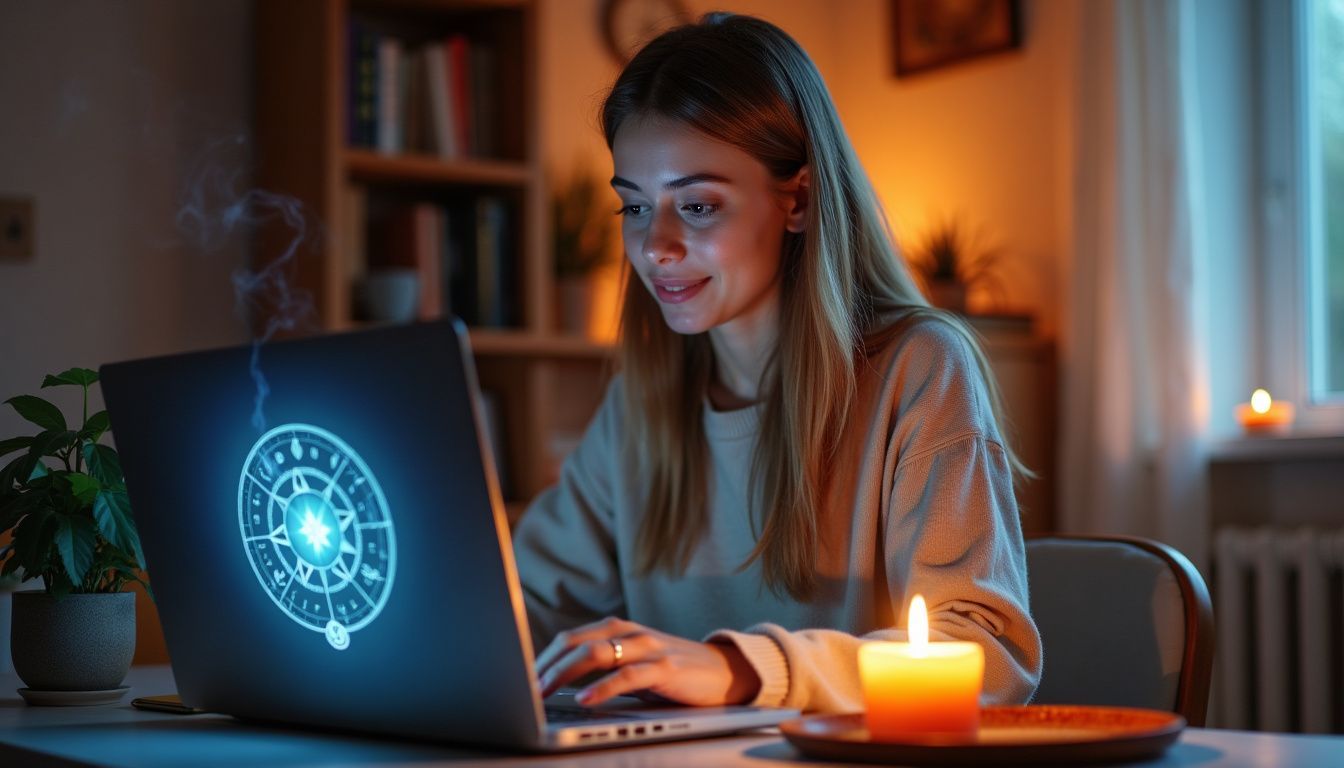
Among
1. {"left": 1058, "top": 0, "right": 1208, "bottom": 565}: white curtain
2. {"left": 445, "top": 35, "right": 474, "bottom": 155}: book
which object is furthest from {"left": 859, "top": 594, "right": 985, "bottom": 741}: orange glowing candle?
{"left": 445, "top": 35, "right": 474, "bottom": 155}: book

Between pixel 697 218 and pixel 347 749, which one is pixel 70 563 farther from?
pixel 697 218

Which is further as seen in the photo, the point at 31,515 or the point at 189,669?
the point at 31,515

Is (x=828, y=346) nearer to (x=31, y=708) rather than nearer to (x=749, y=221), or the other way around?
(x=749, y=221)

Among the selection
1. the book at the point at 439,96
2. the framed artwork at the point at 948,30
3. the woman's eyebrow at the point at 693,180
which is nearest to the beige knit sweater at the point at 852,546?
the woman's eyebrow at the point at 693,180

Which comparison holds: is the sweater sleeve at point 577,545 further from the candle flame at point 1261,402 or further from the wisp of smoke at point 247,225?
the candle flame at point 1261,402

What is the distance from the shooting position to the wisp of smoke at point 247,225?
111 inches

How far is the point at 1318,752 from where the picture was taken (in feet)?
2.66

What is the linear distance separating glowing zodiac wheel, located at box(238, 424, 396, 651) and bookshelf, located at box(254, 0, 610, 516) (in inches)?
72.9

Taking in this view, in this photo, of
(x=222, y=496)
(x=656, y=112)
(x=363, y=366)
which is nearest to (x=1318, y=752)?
(x=363, y=366)

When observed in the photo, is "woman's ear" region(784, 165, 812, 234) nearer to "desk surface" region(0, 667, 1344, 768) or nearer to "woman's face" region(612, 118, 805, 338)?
"woman's face" region(612, 118, 805, 338)

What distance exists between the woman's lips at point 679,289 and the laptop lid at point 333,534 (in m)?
0.56

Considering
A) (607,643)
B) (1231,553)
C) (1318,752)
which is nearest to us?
(1318,752)

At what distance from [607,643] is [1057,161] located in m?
2.52

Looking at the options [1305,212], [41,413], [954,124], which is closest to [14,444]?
[41,413]
